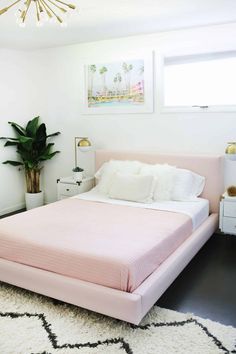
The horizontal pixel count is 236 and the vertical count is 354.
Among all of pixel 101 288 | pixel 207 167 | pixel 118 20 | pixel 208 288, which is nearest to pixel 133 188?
pixel 207 167

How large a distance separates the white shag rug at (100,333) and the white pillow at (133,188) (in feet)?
4.76

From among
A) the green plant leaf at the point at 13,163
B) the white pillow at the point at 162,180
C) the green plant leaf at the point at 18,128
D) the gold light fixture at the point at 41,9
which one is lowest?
the white pillow at the point at 162,180

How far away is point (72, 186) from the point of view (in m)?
4.66

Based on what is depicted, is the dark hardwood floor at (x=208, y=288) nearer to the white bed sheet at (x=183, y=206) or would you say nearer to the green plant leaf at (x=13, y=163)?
the white bed sheet at (x=183, y=206)

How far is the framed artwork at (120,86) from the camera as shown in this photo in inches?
174

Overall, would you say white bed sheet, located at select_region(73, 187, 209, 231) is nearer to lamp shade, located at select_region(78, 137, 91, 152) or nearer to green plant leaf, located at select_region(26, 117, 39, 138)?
lamp shade, located at select_region(78, 137, 91, 152)

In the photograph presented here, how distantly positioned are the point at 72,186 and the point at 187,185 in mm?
1563

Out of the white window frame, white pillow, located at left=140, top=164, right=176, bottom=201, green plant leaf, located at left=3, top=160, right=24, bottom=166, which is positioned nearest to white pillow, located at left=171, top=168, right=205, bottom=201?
white pillow, located at left=140, top=164, right=176, bottom=201

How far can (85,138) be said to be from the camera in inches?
187

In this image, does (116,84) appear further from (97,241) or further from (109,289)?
(109,289)

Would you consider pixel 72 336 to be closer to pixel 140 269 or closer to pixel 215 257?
pixel 140 269

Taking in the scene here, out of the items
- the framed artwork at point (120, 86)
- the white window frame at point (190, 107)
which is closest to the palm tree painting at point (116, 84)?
the framed artwork at point (120, 86)

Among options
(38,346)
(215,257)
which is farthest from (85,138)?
(38,346)

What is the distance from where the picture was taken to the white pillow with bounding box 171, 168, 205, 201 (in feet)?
12.8
